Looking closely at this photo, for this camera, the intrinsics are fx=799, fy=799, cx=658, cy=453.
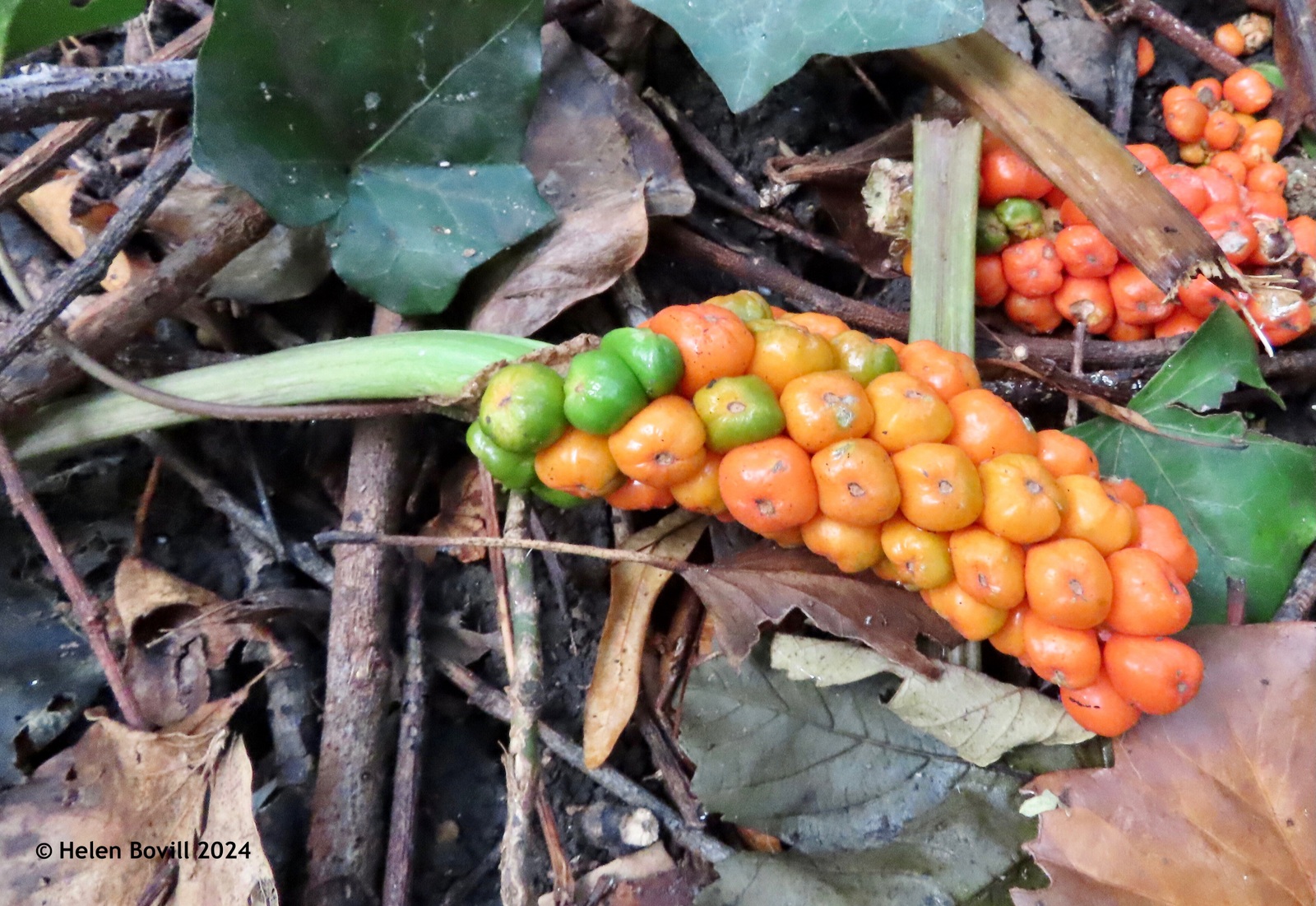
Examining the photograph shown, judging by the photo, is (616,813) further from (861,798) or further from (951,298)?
(951,298)

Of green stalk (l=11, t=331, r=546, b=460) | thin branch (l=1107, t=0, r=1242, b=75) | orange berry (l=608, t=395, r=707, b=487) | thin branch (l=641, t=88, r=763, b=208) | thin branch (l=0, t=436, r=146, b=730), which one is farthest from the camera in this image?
thin branch (l=1107, t=0, r=1242, b=75)

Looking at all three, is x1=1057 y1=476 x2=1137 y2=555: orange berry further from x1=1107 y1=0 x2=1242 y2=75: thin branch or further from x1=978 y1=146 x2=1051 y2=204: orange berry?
x1=1107 y1=0 x2=1242 y2=75: thin branch

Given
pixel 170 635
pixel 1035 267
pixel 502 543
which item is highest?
pixel 1035 267

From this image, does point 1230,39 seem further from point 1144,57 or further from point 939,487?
point 939,487

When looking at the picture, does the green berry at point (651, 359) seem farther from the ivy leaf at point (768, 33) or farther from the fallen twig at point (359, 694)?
the fallen twig at point (359, 694)

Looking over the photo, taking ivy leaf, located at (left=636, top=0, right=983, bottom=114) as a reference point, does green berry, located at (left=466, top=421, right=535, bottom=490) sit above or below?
below

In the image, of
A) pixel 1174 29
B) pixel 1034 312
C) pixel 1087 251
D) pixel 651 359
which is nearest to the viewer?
pixel 651 359

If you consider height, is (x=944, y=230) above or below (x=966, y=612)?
above

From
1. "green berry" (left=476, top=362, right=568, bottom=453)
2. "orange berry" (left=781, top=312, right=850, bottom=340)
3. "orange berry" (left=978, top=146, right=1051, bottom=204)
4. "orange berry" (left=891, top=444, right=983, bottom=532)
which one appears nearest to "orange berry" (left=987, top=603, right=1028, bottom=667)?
"orange berry" (left=891, top=444, right=983, bottom=532)

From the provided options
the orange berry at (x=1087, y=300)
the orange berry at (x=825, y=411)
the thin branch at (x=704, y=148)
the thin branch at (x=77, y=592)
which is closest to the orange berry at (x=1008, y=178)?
the orange berry at (x=1087, y=300)

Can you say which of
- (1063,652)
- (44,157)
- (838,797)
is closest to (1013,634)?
(1063,652)
